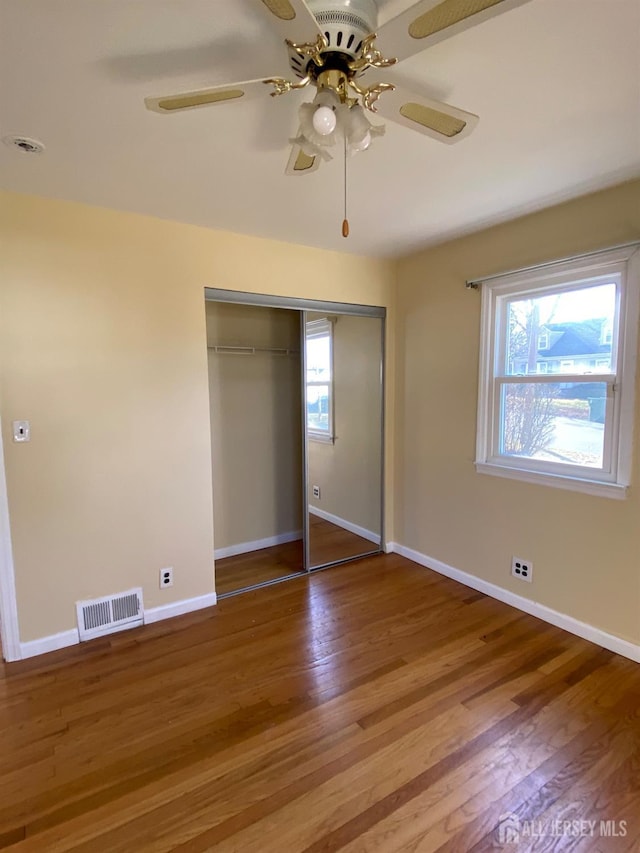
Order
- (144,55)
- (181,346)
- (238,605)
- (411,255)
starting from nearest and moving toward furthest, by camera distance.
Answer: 1. (144,55)
2. (181,346)
3. (238,605)
4. (411,255)

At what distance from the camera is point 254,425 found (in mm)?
3850

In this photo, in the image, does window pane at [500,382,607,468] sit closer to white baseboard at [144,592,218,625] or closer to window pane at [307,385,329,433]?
window pane at [307,385,329,433]

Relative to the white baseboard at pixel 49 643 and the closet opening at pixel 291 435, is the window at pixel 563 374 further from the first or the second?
the white baseboard at pixel 49 643

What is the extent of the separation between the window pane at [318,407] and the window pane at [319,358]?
80 mm

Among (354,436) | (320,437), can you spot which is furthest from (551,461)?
(320,437)

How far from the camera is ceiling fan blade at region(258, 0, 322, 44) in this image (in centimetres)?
93

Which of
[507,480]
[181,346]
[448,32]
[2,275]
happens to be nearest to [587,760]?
[507,480]

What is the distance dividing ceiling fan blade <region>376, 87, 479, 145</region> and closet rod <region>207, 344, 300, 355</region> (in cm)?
249

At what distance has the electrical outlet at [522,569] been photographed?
110 inches

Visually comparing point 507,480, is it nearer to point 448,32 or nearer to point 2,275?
point 448,32

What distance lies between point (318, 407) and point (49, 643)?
7.62 feet

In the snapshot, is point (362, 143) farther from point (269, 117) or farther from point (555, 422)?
point (555, 422)

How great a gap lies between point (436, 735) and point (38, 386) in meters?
2.60

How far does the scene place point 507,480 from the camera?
289 centimetres
